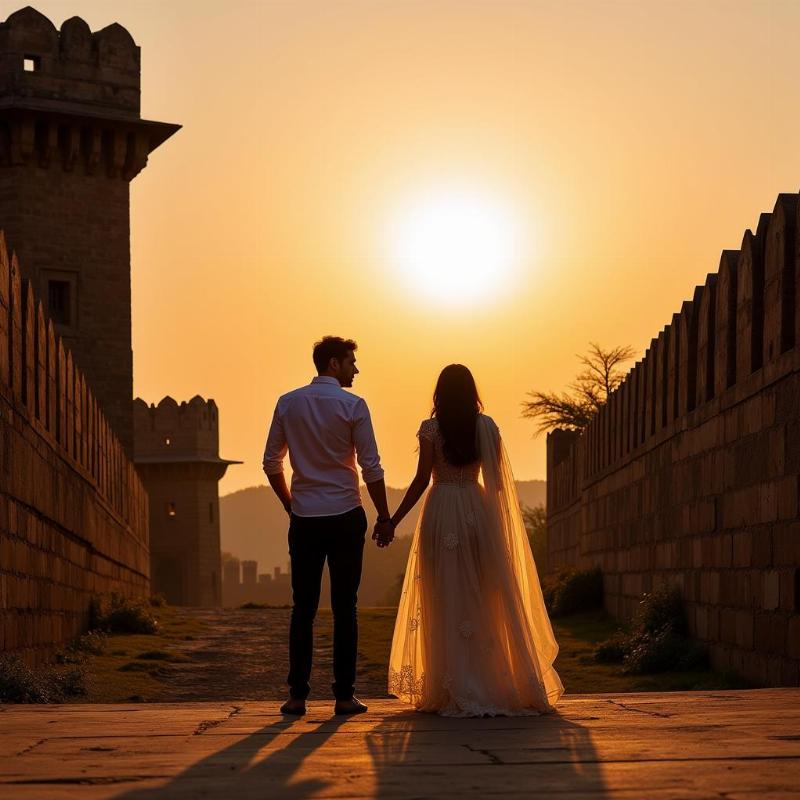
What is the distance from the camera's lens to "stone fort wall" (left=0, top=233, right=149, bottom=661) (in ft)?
33.0

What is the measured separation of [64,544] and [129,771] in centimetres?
1012

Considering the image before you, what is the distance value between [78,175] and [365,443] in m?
28.4

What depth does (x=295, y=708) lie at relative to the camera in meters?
6.33


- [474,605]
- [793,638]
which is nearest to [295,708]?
[474,605]

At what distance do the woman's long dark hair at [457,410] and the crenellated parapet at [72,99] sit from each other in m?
27.6

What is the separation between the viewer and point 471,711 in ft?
21.0

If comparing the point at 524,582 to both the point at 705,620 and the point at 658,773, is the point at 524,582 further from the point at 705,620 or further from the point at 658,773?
the point at 705,620

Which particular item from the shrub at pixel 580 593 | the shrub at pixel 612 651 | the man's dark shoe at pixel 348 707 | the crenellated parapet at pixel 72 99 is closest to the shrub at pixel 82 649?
the shrub at pixel 612 651

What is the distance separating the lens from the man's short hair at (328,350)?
22.0 ft

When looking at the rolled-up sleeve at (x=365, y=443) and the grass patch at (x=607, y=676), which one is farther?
the grass patch at (x=607, y=676)

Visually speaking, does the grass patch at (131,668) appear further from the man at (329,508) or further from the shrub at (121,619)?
the man at (329,508)

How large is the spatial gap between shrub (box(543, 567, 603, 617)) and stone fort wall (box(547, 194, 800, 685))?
2.23 metres

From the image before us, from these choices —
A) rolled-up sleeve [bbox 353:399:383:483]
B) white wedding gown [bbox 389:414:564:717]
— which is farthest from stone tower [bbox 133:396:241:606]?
rolled-up sleeve [bbox 353:399:383:483]

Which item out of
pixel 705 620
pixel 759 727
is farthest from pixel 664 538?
pixel 759 727
